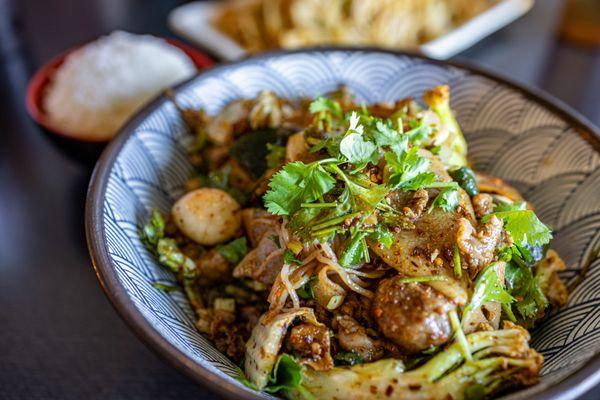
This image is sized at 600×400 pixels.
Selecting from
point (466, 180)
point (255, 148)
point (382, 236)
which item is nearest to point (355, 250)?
point (382, 236)

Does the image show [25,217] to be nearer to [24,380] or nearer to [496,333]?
[24,380]

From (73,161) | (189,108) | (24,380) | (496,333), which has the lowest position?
(24,380)

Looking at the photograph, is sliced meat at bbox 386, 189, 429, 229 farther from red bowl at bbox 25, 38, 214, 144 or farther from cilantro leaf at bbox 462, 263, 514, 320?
red bowl at bbox 25, 38, 214, 144

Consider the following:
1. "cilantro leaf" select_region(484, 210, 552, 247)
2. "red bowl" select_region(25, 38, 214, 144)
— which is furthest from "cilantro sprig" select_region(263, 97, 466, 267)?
"red bowl" select_region(25, 38, 214, 144)

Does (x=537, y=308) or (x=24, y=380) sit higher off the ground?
(x=537, y=308)

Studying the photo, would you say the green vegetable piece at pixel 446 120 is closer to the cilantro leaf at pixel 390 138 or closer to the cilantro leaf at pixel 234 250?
the cilantro leaf at pixel 390 138

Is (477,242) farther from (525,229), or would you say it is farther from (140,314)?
(140,314)

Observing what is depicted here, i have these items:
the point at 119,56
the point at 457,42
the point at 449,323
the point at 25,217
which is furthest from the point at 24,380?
the point at 457,42
